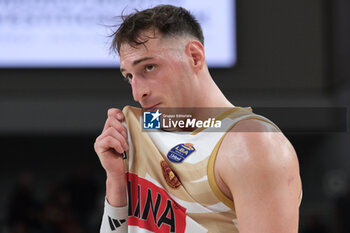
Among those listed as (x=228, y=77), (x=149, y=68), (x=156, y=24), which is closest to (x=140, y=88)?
(x=149, y=68)

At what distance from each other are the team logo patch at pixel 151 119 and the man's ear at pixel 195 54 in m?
0.17

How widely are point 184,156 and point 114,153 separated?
0.75 ft

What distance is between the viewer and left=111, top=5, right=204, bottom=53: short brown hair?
1274 mm

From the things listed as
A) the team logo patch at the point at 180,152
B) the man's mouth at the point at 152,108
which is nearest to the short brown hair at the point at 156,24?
the man's mouth at the point at 152,108

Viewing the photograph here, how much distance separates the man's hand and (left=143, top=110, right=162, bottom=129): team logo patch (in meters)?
0.07

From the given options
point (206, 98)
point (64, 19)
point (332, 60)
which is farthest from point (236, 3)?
point (206, 98)

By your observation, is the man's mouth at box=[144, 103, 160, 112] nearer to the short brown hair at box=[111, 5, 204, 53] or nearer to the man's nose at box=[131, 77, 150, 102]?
the man's nose at box=[131, 77, 150, 102]

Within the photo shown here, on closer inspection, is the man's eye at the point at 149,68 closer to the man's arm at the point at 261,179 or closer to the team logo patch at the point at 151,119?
the team logo patch at the point at 151,119

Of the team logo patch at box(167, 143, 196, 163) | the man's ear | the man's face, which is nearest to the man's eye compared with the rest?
the man's face

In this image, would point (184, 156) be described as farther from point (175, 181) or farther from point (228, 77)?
point (228, 77)

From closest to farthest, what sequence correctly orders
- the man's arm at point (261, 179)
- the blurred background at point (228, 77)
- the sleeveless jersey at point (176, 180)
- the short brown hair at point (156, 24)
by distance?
the man's arm at point (261, 179)
the sleeveless jersey at point (176, 180)
the short brown hair at point (156, 24)
the blurred background at point (228, 77)

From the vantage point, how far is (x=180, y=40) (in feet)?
4.26

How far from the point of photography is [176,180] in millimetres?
1250

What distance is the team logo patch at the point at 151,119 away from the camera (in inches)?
52.8
